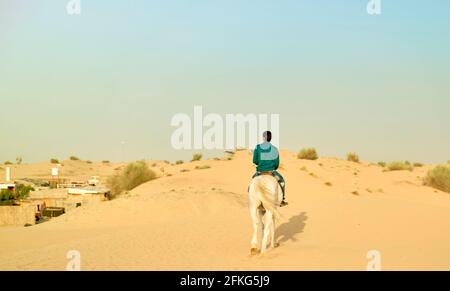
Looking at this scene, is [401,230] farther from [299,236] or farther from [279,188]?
[279,188]

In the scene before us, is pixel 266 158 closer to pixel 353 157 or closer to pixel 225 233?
pixel 225 233

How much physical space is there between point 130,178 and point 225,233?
2162 cm

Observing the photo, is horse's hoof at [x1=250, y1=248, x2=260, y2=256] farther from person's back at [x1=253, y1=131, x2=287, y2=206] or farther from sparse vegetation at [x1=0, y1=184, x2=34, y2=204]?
sparse vegetation at [x1=0, y1=184, x2=34, y2=204]

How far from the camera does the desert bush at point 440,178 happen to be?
41344 mm

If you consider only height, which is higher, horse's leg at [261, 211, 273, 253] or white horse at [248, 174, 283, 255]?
white horse at [248, 174, 283, 255]

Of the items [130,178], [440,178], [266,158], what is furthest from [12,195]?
[440,178]

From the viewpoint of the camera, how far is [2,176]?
72500 millimetres

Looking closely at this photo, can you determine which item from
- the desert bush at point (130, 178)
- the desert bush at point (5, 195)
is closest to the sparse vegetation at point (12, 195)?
the desert bush at point (5, 195)

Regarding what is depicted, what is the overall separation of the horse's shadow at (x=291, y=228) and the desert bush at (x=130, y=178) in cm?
1793

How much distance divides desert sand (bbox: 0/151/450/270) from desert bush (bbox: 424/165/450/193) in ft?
6.07

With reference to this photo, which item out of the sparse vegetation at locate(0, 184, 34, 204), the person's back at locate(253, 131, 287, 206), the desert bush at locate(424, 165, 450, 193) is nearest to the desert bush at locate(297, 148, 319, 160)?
the desert bush at locate(424, 165, 450, 193)

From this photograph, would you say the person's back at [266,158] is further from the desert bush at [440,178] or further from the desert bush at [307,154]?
the desert bush at [307,154]

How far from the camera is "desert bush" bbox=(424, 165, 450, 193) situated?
136ft
